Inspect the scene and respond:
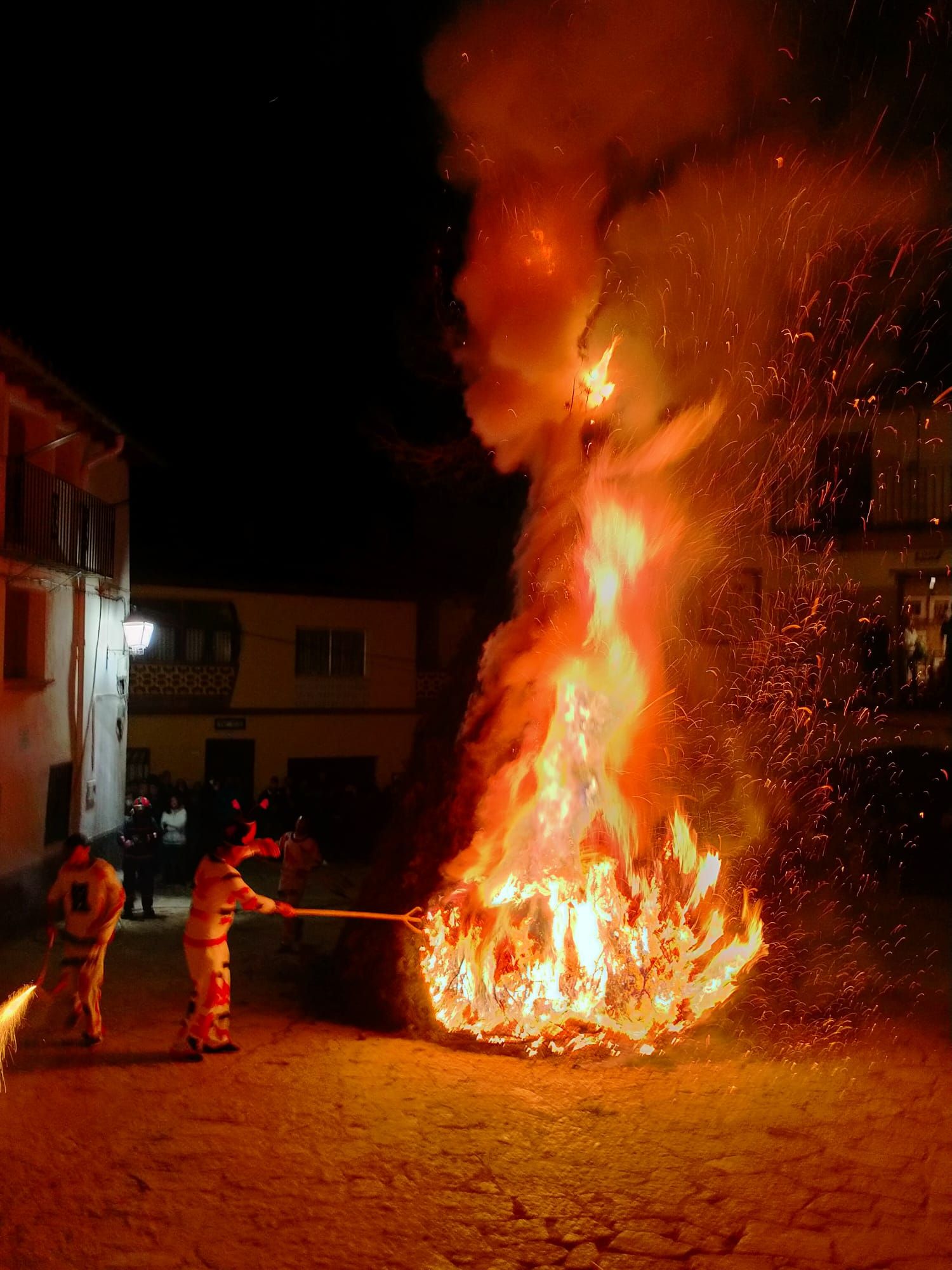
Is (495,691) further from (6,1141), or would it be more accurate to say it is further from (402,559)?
(402,559)

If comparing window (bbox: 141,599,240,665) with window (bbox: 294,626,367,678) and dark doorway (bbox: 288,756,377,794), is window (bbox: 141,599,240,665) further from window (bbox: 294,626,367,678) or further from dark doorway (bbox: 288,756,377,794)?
dark doorway (bbox: 288,756,377,794)

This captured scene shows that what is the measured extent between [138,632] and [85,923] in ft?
27.9

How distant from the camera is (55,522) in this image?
14.1m

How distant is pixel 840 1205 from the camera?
529 cm

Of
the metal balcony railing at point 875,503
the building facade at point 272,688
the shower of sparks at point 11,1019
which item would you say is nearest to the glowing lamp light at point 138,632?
the building facade at point 272,688

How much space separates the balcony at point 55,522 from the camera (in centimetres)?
1300

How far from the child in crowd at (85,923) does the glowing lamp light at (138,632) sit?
8129 millimetres

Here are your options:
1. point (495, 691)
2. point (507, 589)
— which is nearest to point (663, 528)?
point (507, 589)

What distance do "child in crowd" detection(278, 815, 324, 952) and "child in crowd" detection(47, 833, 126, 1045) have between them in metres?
3.09

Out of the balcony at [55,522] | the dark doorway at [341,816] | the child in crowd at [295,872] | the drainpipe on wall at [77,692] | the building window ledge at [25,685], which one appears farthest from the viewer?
the dark doorway at [341,816]

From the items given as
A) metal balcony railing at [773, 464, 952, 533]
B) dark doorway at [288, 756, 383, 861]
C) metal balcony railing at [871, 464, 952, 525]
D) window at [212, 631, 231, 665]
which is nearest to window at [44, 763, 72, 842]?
dark doorway at [288, 756, 383, 861]

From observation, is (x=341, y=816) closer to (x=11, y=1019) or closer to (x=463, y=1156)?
(x=11, y=1019)

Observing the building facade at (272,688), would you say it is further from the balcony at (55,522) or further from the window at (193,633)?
the balcony at (55,522)

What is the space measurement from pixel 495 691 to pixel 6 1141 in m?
4.47
